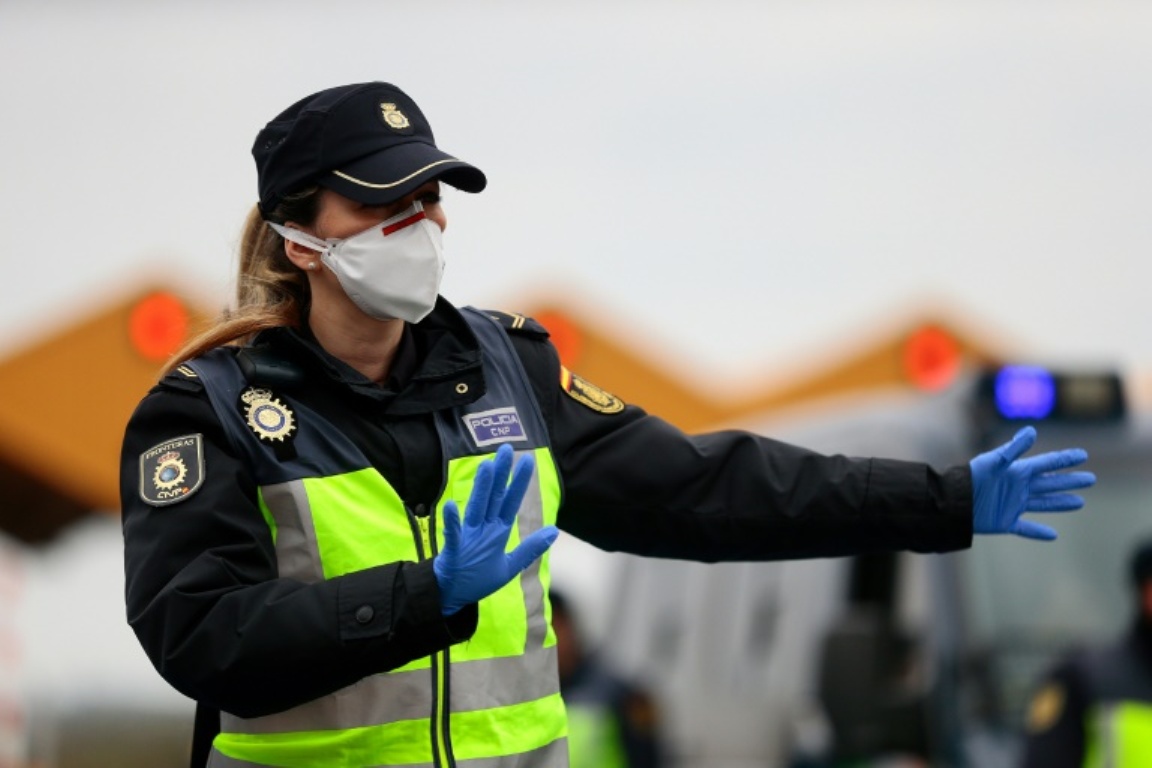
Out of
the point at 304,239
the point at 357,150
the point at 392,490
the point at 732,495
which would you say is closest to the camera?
the point at 392,490

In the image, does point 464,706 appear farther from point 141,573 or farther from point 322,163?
point 322,163

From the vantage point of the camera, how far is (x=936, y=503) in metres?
3.69

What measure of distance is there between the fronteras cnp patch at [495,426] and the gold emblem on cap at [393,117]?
44cm

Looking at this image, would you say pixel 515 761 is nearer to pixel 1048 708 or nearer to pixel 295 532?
pixel 295 532

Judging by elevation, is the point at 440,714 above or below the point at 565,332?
above

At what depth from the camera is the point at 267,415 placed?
3.30 meters

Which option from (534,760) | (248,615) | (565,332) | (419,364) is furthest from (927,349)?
(248,615)

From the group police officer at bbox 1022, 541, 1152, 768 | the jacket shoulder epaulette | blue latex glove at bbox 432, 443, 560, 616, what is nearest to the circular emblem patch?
the jacket shoulder epaulette

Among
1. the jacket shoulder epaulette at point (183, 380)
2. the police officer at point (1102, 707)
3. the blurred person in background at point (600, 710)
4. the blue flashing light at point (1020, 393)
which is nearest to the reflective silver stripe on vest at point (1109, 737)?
the police officer at point (1102, 707)

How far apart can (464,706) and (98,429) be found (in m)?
7.60

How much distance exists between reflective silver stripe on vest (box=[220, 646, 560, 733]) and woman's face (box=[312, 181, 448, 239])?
0.69 metres

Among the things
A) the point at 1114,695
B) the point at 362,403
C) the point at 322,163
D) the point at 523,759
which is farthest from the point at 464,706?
the point at 1114,695

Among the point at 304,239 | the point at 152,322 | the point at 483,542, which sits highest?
the point at 304,239

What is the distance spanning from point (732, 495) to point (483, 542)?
0.72 metres
